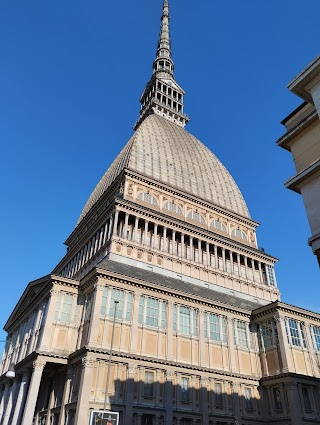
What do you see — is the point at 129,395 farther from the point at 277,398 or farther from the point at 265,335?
the point at 265,335

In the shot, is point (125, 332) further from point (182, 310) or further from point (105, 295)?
point (182, 310)

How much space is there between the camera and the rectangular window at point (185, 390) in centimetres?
3757

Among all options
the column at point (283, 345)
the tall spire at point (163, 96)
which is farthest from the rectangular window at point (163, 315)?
the tall spire at point (163, 96)

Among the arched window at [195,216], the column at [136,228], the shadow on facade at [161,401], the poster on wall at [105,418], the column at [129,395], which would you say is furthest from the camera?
the arched window at [195,216]

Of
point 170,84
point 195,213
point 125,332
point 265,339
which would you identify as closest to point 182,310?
point 125,332

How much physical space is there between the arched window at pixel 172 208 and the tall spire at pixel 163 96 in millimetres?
39348

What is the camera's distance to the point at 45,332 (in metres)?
37.6

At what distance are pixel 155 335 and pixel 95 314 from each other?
7275mm

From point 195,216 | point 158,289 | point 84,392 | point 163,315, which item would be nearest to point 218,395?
point 163,315

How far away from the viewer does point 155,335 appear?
39281 mm

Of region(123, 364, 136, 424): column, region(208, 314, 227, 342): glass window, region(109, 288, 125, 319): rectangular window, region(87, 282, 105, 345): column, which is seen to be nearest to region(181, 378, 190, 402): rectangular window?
region(123, 364, 136, 424): column

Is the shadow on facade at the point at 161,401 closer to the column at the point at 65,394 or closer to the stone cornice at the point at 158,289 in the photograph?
the column at the point at 65,394

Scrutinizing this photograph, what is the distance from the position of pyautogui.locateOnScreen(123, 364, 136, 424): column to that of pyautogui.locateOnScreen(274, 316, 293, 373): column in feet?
57.5

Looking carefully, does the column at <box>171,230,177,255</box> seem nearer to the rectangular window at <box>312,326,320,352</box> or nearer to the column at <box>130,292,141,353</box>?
the column at <box>130,292,141,353</box>
